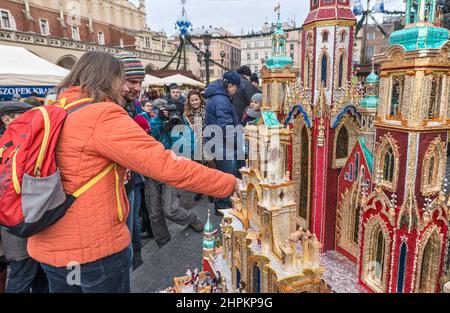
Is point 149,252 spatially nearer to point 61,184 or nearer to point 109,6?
point 61,184

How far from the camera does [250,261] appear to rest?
2.98 metres

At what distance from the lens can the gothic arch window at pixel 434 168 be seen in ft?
7.80

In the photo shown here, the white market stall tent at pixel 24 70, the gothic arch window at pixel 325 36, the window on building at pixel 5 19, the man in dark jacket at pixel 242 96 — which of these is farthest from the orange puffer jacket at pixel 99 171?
the window on building at pixel 5 19

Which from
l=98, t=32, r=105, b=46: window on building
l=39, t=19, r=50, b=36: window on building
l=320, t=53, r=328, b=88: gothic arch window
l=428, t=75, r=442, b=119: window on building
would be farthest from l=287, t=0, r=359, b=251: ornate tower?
l=98, t=32, r=105, b=46: window on building

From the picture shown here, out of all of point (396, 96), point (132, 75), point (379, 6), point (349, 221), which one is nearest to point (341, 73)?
point (396, 96)

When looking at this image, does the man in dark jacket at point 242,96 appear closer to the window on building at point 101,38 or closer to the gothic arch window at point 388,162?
the gothic arch window at point 388,162

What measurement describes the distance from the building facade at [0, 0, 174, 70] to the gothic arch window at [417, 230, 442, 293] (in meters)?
24.3

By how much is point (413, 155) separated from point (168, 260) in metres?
3.83

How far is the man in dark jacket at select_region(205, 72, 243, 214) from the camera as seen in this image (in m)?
5.50

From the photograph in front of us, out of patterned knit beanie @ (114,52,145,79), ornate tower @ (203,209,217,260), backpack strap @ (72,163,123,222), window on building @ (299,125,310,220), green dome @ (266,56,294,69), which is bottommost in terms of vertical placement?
ornate tower @ (203,209,217,260)

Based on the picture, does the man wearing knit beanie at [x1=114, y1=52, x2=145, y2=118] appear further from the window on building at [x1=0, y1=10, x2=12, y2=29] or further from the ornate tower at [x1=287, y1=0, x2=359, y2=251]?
the window on building at [x1=0, y1=10, x2=12, y2=29]

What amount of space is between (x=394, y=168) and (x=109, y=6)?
161ft

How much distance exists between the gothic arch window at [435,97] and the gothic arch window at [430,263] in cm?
97
